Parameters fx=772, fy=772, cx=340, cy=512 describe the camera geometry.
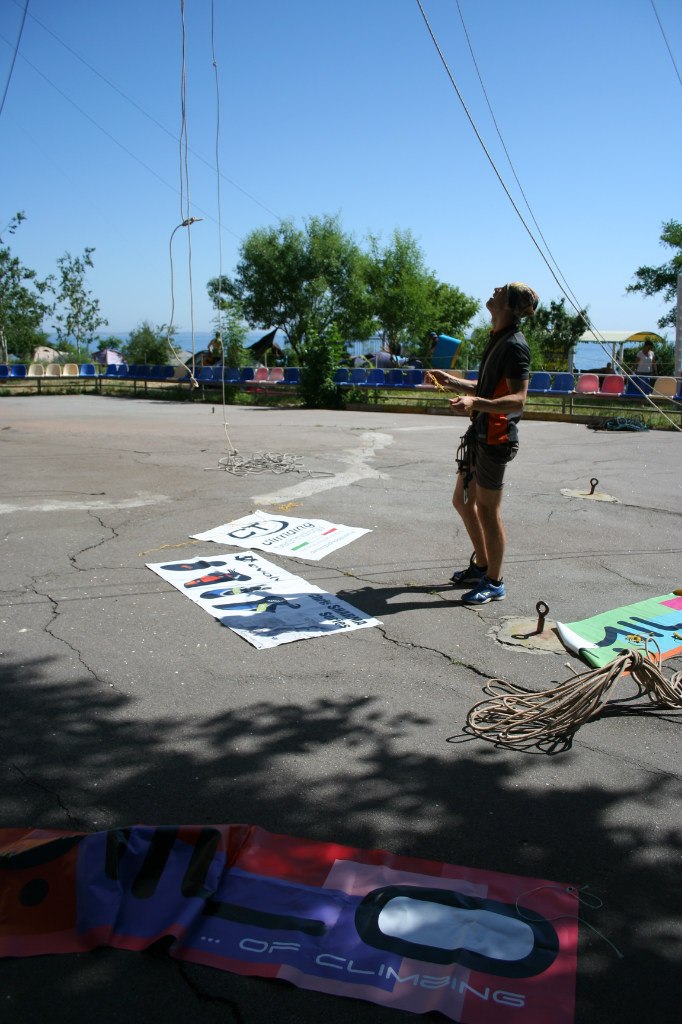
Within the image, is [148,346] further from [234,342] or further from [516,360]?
[516,360]

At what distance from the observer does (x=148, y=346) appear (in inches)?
1378

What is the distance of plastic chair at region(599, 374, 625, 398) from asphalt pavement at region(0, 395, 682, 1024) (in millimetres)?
12246

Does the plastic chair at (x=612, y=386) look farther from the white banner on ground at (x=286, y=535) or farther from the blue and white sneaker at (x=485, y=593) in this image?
the blue and white sneaker at (x=485, y=593)

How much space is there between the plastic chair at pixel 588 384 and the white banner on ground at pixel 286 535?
1437 centimetres

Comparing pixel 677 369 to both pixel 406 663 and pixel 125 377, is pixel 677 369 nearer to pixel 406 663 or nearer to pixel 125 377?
pixel 406 663

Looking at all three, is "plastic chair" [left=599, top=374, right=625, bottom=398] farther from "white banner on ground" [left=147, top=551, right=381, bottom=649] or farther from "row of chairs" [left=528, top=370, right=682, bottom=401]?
"white banner on ground" [left=147, top=551, right=381, bottom=649]

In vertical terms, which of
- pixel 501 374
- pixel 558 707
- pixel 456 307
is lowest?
pixel 558 707

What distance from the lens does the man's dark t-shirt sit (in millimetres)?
4766

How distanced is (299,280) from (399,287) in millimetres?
5773

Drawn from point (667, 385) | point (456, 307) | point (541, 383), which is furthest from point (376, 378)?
point (456, 307)

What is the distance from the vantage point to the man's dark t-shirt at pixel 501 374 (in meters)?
4.77

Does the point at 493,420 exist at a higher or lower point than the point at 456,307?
lower

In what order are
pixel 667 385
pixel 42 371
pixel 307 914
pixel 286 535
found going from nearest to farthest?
pixel 307 914 < pixel 286 535 < pixel 667 385 < pixel 42 371

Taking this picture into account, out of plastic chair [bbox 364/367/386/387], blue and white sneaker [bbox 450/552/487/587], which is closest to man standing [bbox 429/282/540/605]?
blue and white sneaker [bbox 450/552/487/587]
